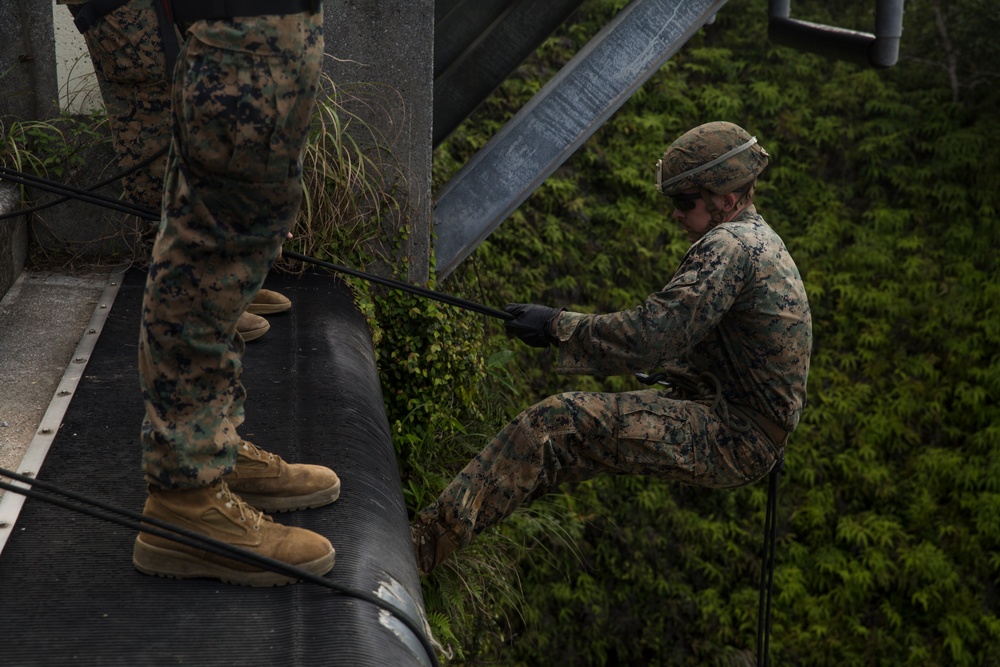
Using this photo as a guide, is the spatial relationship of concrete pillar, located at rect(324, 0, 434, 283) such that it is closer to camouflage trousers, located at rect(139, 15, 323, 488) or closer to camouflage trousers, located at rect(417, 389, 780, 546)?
camouflage trousers, located at rect(417, 389, 780, 546)

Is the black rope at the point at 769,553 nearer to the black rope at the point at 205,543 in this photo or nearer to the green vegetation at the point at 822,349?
the black rope at the point at 205,543

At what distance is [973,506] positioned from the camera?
7711 millimetres

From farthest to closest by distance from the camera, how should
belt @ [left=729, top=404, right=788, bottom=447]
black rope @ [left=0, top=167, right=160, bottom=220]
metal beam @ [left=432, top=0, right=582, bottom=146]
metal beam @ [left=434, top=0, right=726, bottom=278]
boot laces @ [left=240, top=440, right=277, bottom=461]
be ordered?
metal beam @ [left=432, top=0, right=582, bottom=146] < metal beam @ [left=434, top=0, right=726, bottom=278] < belt @ [left=729, top=404, right=788, bottom=447] < black rope @ [left=0, top=167, right=160, bottom=220] < boot laces @ [left=240, top=440, right=277, bottom=461]

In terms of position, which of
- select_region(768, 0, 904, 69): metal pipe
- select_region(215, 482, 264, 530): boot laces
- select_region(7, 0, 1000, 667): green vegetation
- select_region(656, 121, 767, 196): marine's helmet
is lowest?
select_region(7, 0, 1000, 667): green vegetation

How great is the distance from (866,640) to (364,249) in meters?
4.92

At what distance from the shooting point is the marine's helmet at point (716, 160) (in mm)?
3662

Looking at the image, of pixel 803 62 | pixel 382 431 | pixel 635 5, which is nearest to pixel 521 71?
pixel 803 62

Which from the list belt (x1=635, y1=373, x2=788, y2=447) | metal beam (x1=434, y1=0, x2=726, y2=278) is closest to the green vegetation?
metal beam (x1=434, y1=0, x2=726, y2=278)

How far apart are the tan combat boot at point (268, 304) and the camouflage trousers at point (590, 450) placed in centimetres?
95

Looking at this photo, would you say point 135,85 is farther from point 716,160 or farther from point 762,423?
point 762,423

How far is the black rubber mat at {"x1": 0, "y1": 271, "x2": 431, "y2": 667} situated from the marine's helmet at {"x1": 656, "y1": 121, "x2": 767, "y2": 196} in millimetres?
1298

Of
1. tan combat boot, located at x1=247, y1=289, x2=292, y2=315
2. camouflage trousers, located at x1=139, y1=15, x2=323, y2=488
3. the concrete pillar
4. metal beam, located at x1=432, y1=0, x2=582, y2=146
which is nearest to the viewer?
camouflage trousers, located at x1=139, y1=15, x2=323, y2=488

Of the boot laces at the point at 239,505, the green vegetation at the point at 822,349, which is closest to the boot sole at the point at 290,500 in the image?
the boot laces at the point at 239,505

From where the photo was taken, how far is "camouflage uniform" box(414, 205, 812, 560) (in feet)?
11.4
